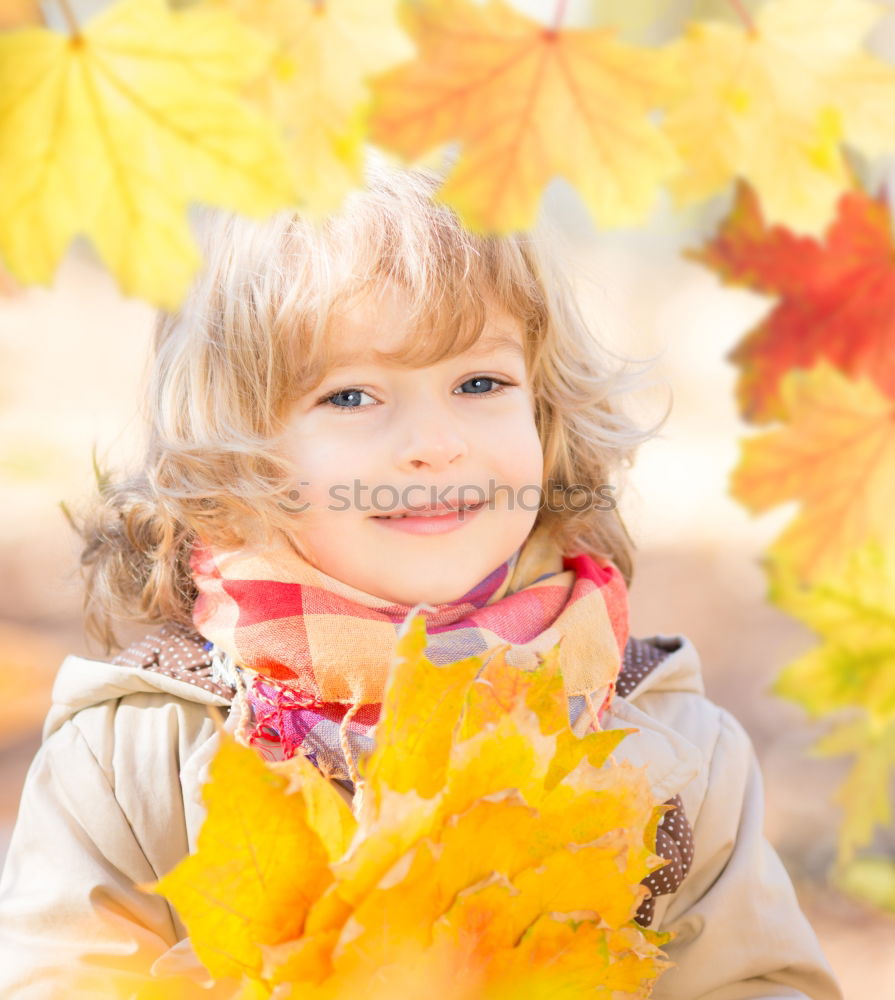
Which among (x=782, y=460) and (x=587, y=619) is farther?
(x=587, y=619)

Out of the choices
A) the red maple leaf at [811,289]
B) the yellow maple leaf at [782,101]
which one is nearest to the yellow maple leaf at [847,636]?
the red maple leaf at [811,289]

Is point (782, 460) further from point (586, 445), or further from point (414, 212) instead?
point (586, 445)

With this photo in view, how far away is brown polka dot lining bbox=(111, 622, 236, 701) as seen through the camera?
118 cm

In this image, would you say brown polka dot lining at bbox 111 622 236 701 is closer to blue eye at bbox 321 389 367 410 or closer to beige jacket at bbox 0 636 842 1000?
beige jacket at bbox 0 636 842 1000

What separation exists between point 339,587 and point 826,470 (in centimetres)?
54

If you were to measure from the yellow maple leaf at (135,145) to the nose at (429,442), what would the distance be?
492 millimetres

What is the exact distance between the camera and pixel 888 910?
99 cm

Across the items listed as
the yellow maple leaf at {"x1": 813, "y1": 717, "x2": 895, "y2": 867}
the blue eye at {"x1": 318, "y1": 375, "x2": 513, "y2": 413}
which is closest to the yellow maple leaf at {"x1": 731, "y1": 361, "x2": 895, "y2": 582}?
the yellow maple leaf at {"x1": 813, "y1": 717, "x2": 895, "y2": 867}

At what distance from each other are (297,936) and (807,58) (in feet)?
2.00

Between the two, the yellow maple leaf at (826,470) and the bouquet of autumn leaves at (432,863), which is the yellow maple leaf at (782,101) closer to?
the yellow maple leaf at (826,470)

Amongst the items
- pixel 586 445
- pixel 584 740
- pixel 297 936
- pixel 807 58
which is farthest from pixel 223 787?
pixel 586 445

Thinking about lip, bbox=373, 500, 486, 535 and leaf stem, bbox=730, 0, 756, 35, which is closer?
leaf stem, bbox=730, 0, 756, 35

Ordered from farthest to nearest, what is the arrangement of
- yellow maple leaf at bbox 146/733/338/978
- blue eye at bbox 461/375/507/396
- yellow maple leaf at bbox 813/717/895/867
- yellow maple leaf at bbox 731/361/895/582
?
Result: blue eye at bbox 461/375/507/396
yellow maple leaf at bbox 813/717/895/867
yellow maple leaf at bbox 731/361/895/582
yellow maple leaf at bbox 146/733/338/978

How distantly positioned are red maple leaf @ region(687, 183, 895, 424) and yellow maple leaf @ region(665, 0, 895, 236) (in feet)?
0.39
